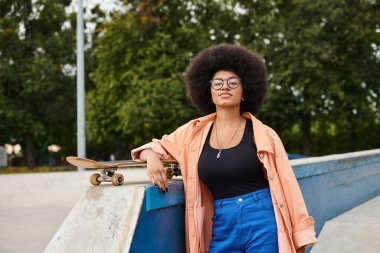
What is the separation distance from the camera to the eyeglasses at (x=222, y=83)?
137 inches

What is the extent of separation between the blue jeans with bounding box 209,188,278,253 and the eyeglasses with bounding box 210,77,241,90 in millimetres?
648

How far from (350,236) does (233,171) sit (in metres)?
3.54

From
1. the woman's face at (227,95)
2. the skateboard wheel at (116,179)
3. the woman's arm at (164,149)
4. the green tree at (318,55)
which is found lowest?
the skateboard wheel at (116,179)

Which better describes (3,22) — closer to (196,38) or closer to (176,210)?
(196,38)

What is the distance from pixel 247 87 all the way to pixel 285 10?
22.4 m

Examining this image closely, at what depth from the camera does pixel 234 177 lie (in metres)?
3.18

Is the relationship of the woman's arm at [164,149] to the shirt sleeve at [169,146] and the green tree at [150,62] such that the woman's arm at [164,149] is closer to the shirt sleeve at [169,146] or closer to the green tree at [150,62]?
the shirt sleeve at [169,146]

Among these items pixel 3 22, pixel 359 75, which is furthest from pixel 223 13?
pixel 3 22

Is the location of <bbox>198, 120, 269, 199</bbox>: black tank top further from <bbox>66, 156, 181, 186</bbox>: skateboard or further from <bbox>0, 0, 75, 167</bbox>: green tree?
<bbox>0, 0, 75, 167</bbox>: green tree

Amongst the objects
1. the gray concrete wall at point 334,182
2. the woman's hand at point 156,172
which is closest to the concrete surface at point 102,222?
the woman's hand at point 156,172

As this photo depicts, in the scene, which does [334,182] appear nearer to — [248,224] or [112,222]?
[248,224]

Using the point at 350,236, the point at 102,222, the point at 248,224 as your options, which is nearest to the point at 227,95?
the point at 248,224

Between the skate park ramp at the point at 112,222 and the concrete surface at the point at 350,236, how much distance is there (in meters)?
3.34

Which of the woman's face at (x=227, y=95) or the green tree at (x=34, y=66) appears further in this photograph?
the green tree at (x=34, y=66)
